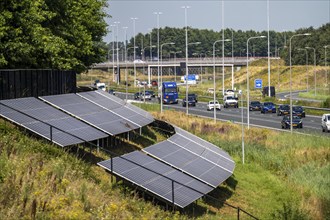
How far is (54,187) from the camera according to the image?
684 inches

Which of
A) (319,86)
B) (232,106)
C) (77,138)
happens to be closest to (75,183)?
(77,138)

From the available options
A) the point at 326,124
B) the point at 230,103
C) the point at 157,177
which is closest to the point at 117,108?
the point at 157,177

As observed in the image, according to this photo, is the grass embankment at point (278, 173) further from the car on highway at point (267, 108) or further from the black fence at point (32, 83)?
the car on highway at point (267, 108)

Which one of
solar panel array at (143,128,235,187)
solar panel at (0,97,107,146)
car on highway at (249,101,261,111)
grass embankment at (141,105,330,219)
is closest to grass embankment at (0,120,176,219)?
solar panel at (0,97,107,146)

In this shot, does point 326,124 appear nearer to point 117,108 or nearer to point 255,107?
point 117,108

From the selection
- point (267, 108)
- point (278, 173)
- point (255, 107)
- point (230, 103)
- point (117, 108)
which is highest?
point (117, 108)

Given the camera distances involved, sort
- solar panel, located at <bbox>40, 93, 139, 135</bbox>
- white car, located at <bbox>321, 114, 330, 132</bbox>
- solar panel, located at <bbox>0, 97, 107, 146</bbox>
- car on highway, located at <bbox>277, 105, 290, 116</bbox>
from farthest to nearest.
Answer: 1. car on highway, located at <bbox>277, 105, 290, 116</bbox>
2. white car, located at <bbox>321, 114, 330, 132</bbox>
3. solar panel, located at <bbox>40, 93, 139, 135</bbox>
4. solar panel, located at <bbox>0, 97, 107, 146</bbox>

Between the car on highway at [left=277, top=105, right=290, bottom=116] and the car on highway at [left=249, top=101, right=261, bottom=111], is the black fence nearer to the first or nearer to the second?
the car on highway at [left=277, top=105, right=290, bottom=116]

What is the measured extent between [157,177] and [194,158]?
5080 millimetres

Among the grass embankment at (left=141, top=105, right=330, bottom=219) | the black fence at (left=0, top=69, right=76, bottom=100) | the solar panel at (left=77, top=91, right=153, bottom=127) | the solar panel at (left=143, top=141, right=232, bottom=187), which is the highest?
the black fence at (left=0, top=69, right=76, bottom=100)

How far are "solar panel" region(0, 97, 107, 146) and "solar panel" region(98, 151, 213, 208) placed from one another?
1886 mm

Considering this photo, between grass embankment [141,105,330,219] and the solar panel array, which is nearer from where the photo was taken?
the solar panel array

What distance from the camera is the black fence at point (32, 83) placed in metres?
27.9

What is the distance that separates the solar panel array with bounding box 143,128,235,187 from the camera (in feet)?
81.1
